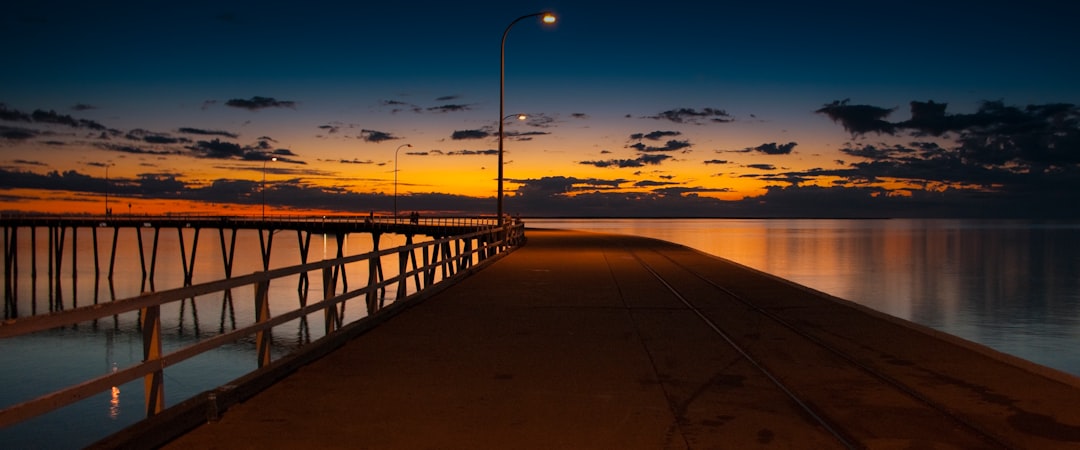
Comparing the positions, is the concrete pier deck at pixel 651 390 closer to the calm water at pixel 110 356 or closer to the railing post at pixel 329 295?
the railing post at pixel 329 295

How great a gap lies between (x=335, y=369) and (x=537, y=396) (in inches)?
98.9

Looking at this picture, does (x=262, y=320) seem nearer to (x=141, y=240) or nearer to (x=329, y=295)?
(x=329, y=295)

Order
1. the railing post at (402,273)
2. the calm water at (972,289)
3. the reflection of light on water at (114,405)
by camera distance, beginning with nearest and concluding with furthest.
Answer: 1. the railing post at (402,273)
2. the reflection of light on water at (114,405)
3. the calm water at (972,289)

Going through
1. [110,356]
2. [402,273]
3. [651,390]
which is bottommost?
[110,356]

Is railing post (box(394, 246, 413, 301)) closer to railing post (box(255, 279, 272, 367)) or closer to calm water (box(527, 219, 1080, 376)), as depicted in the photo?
railing post (box(255, 279, 272, 367))

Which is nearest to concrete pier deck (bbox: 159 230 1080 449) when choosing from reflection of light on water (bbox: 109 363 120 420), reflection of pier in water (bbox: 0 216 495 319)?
reflection of light on water (bbox: 109 363 120 420)

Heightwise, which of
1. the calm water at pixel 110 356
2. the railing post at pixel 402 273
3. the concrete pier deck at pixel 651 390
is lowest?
the calm water at pixel 110 356

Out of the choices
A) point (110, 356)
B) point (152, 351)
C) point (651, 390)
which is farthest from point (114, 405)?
point (651, 390)

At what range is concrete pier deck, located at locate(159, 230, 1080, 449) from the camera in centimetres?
645

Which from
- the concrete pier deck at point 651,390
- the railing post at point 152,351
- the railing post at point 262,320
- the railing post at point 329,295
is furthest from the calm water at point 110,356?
the railing post at point 152,351

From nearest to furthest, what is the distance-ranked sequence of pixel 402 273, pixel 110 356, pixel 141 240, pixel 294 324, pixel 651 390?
pixel 651 390, pixel 402 273, pixel 110 356, pixel 294 324, pixel 141 240

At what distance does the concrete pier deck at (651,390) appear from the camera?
21.2 feet

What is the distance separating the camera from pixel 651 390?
816 centimetres

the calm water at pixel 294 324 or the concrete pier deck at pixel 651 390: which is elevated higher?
the concrete pier deck at pixel 651 390
